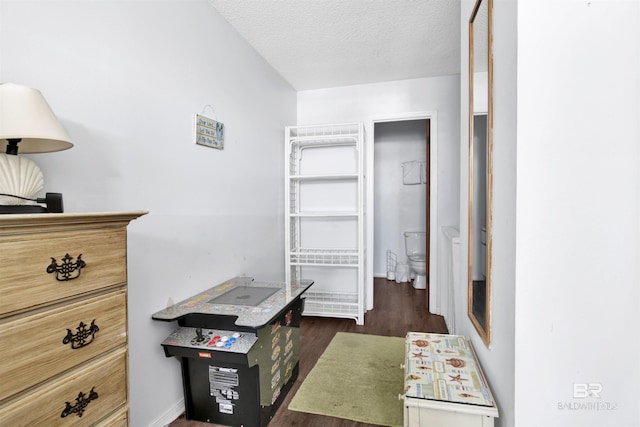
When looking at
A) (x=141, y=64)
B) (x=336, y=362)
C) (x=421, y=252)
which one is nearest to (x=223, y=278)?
(x=336, y=362)

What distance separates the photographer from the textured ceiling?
7.10ft

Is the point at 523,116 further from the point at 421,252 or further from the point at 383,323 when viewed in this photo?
the point at 421,252

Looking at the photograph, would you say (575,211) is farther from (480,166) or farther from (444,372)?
(444,372)

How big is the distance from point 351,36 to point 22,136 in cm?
232

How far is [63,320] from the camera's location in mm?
837

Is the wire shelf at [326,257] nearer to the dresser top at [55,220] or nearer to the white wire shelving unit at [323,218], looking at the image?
the white wire shelving unit at [323,218]

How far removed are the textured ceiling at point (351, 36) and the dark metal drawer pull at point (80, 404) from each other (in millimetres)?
2239

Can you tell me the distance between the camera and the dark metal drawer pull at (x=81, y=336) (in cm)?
85

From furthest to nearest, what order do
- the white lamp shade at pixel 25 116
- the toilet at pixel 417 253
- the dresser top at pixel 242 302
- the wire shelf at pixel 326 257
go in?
the toilet at pixel 417 253
the wire shelf at pixel 326 257
the dresser top at pixel 242 302
the white lamp shade at pixel 25 116

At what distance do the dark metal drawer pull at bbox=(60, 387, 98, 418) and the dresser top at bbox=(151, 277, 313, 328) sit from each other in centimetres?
63

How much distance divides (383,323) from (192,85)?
8.72 feet

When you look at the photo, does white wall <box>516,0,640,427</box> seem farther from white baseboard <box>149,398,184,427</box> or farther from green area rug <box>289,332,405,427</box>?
white baseboard <box>149,398,184,427</box>

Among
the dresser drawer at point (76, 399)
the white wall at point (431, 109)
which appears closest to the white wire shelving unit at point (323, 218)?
the white wall at point (431, 109)

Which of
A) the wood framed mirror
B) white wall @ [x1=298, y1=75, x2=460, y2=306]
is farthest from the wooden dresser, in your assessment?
white wall @ [x1=298, y1=75, x2=460, y2=306]
